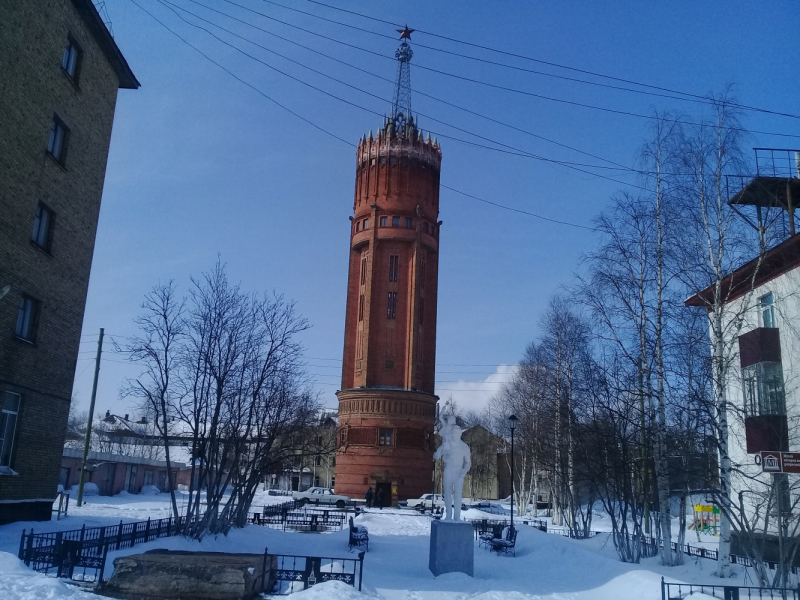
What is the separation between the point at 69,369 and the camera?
2105 cm

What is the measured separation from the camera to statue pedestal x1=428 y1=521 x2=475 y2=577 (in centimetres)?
1620

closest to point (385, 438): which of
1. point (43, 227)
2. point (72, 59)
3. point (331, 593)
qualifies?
point (43, 227)

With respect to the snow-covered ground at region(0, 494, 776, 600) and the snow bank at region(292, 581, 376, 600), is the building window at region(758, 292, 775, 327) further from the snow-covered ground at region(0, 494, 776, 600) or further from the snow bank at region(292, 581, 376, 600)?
the snow bank at region(292, 581, 376, 600)

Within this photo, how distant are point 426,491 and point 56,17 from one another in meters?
39.3

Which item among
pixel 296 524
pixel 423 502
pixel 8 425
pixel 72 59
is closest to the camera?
pixel 8 425

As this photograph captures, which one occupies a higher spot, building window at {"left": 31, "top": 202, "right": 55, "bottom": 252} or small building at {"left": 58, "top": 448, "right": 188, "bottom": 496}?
building window at {"left": 31, "top": 202, "right": 55, "bottom": 252}

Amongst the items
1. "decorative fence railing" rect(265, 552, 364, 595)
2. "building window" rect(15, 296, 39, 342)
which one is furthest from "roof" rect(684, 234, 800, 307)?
"building window" rect(15, 296, 39, 342)

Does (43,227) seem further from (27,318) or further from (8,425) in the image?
(8,425)

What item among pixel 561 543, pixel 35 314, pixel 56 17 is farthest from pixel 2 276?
pixel 561 543

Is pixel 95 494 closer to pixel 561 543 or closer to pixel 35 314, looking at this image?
pixel 35 314

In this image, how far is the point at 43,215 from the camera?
19.6 m

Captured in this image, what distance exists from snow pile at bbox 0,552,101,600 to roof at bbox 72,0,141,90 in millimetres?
16396

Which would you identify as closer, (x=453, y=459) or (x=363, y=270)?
(x=453, y=459)

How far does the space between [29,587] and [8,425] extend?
9.29 meters
